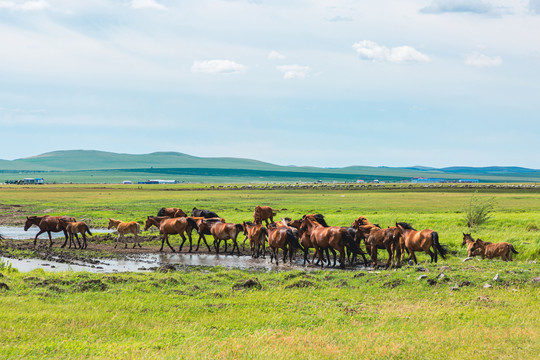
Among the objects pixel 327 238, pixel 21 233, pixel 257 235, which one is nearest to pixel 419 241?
pixel 327 238

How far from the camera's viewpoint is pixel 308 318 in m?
11.2

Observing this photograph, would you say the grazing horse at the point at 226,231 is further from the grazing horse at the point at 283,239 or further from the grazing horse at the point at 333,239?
the grazing horse at the point at 333,239

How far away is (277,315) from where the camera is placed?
11414 mm

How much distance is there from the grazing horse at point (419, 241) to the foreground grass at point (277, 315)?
1.97 meters

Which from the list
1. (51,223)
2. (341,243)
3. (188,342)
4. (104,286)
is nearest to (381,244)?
(341,243)

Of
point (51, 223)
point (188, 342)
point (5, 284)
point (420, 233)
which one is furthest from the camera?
point (51, 223)

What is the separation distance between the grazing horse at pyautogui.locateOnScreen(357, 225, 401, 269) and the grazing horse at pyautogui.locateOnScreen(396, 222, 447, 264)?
0.23 meters

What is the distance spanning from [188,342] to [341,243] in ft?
36.5

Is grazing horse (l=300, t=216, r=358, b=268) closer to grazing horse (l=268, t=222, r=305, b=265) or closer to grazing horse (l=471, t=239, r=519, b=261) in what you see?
grazing horse (l=268, t=222, r=305, b=265)

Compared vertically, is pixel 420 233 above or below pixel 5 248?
above

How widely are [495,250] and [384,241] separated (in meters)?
3.89

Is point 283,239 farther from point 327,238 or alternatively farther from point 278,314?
point 278,314

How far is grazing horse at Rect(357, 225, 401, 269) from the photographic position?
19297 millimetres

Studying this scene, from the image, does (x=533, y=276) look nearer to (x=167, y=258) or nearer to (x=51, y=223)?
(x=167, y=258)
